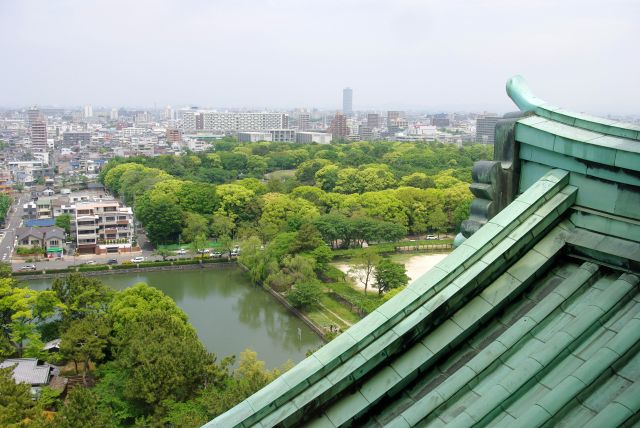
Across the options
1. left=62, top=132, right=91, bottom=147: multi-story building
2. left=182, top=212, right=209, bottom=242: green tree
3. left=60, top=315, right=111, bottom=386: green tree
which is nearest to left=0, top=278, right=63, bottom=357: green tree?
left=60, top=315, right=111, bottom=386: green tree

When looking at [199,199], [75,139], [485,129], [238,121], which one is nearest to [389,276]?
[199,199]

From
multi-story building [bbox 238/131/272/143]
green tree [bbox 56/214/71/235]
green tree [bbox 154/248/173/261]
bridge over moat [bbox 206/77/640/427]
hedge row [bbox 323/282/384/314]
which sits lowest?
green tree [bbox 154/248/173/261]

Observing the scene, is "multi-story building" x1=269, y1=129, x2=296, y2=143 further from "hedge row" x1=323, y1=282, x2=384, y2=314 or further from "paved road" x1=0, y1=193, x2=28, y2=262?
"hedge row" x1=323, y1=282, x2=384, y2=314

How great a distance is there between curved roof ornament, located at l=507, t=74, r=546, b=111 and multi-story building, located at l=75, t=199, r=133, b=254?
1030 inches

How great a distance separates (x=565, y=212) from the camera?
288cm

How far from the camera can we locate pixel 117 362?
12148mm

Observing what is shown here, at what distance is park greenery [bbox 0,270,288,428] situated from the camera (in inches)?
392

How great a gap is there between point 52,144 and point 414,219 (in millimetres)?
69068

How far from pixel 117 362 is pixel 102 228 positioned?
57.8 ft

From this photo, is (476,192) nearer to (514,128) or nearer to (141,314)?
(514,128)

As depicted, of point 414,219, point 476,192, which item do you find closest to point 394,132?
point 414,219

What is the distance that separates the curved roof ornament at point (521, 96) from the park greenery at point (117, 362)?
27.0ft

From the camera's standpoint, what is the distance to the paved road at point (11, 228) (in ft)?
88.3

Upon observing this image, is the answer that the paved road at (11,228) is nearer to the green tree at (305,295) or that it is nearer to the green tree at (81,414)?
the green tree at (305,295)
